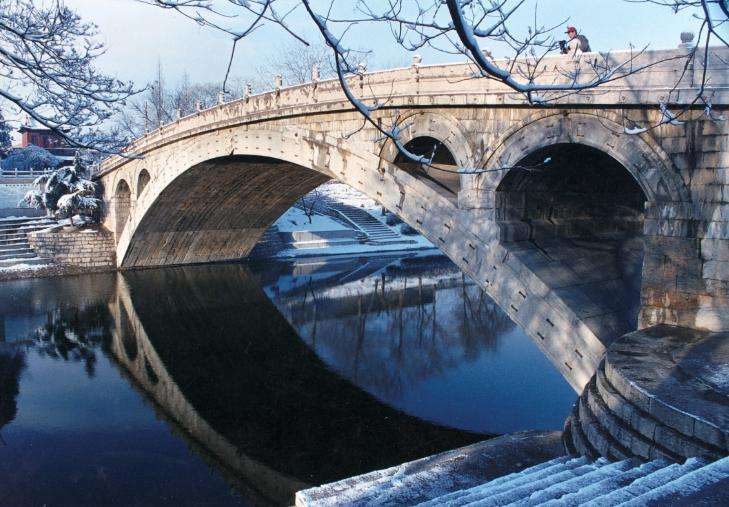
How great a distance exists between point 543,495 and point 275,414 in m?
7.69

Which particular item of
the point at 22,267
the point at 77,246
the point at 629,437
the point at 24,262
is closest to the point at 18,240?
the point at 24,262

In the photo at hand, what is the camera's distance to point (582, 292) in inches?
347

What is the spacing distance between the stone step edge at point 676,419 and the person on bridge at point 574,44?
191 inches

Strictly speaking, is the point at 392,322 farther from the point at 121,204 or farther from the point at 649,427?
the point at 121,204

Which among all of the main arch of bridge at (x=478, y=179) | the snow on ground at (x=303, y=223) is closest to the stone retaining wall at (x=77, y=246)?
the main arch of bridge at (x=478, y=179)

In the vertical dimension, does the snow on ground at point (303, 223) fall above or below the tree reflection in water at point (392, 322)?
above

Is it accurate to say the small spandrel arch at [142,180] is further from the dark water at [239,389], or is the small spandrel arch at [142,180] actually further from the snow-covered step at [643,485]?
the snow-covered step at [643,485]

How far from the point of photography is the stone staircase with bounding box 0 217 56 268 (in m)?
25.4

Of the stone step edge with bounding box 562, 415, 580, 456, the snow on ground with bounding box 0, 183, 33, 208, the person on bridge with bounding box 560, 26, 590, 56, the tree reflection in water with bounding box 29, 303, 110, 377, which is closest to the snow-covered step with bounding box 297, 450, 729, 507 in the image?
the stone step edge with bounding box 562, 415, 580, 456

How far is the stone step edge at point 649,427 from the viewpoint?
451 centimetres

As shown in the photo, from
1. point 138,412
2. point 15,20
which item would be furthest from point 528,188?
point 138,412

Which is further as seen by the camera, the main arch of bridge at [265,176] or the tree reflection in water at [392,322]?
the tree reflection in water at [392,322]

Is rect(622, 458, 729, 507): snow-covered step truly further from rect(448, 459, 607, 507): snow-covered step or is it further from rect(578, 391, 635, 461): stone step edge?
rect(578, 391, 635, 461): stone step edge

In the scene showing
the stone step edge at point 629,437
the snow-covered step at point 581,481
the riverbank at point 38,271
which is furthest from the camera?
the riverbank at point 38,271
